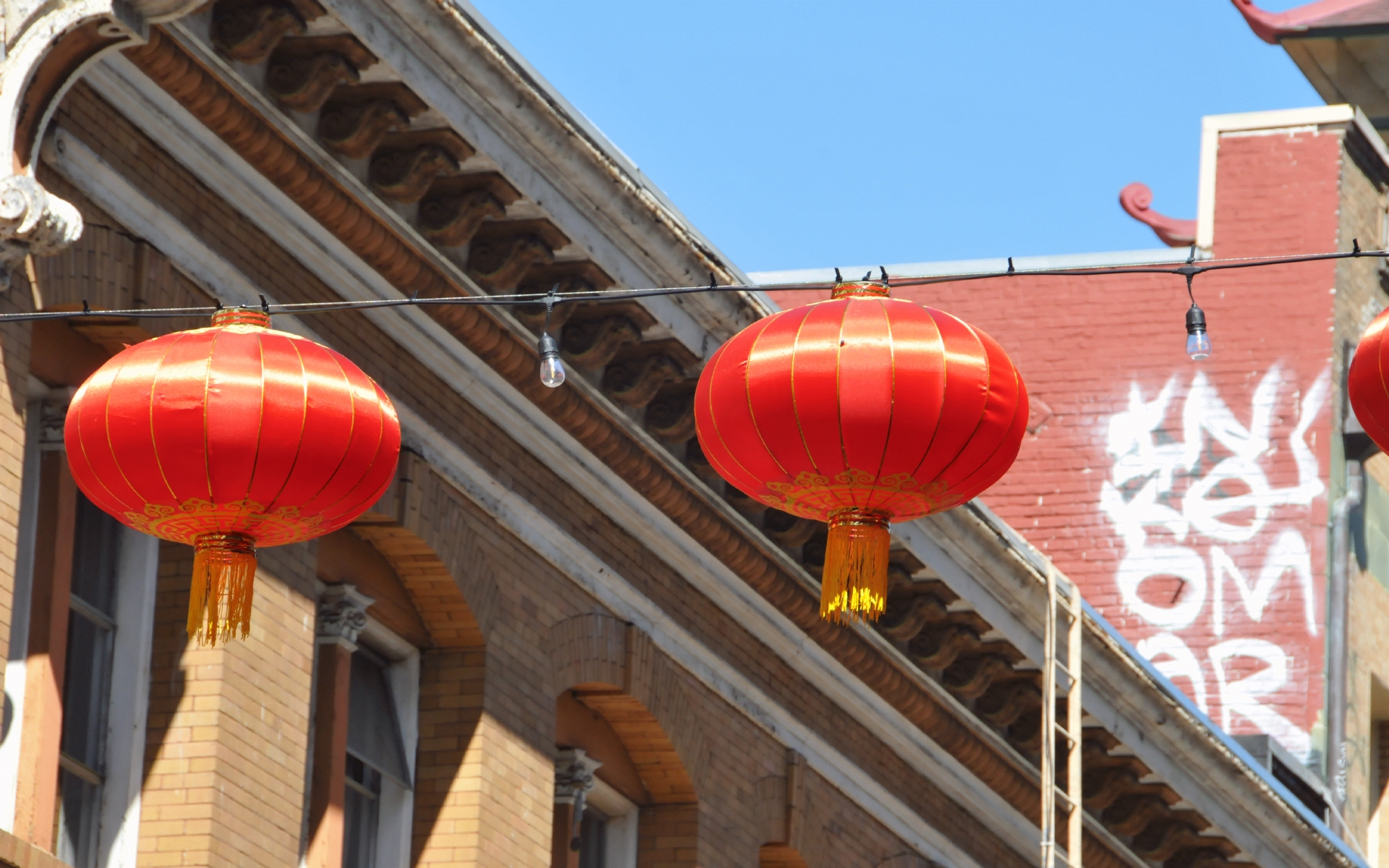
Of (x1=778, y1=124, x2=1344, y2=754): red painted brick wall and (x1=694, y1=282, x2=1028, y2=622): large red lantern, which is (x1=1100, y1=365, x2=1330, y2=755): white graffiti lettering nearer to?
(x1=778, y1=124, x2=1344, y2=754): red painted brick wall

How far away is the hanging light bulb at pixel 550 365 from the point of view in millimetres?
10742

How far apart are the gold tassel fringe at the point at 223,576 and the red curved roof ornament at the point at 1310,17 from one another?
833 inches

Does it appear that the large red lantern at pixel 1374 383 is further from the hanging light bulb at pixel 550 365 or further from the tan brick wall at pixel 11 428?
the tan brick wall at pixel 11 428

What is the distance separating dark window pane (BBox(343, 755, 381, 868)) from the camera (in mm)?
15797

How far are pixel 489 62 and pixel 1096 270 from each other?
15.5 ft

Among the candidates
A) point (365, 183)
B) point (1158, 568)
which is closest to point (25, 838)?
point (365, 183)

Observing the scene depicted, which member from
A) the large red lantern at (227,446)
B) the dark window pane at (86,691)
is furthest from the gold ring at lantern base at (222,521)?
the dark window pane at (86,691)

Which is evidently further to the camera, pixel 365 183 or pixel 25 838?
pixel 365 183

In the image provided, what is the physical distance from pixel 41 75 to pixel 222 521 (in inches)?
108

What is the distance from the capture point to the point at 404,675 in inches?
650

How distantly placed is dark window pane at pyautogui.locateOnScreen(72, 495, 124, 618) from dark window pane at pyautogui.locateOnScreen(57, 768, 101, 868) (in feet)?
2.65

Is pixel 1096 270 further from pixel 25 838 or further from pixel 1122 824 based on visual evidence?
pixel 1122 824

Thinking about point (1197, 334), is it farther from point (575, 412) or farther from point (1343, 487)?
point (1343, 487)

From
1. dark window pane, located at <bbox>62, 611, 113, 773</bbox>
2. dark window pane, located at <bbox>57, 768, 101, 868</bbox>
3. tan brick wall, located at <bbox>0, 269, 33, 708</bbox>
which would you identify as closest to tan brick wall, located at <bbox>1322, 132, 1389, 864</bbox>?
dark window pane, located at <bbox>62, 611, 113, 773</bbox>
